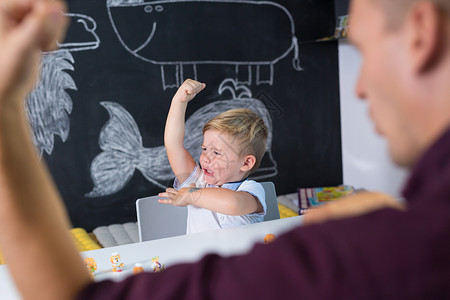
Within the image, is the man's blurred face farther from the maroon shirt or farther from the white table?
the white table

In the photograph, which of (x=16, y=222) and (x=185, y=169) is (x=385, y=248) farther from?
(x=185, y=169)

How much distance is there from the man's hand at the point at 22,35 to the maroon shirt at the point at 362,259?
15 cm

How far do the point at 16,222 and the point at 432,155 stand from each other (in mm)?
240

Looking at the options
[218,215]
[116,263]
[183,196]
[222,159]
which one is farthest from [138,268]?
[222,159]

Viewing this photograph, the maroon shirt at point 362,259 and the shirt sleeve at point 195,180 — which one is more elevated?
the maroon shirt at point 362,259

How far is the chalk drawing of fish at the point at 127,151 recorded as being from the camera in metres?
2.61

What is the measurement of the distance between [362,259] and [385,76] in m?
0.11

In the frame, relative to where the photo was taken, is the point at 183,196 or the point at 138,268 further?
Result: the point at 183,196

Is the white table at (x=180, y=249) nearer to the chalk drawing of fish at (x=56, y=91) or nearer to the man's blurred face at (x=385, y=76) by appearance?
the man's blurred face at (x=385, y=76)

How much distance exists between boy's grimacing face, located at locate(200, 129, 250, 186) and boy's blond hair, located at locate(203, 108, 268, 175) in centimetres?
2

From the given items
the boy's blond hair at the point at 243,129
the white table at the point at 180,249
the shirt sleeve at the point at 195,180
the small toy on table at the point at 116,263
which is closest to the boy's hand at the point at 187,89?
the boy's blond hair at the point at 243,129

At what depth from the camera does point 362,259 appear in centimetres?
22

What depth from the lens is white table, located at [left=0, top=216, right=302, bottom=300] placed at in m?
1.07

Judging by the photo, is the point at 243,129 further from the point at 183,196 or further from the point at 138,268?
the point at 138,268
